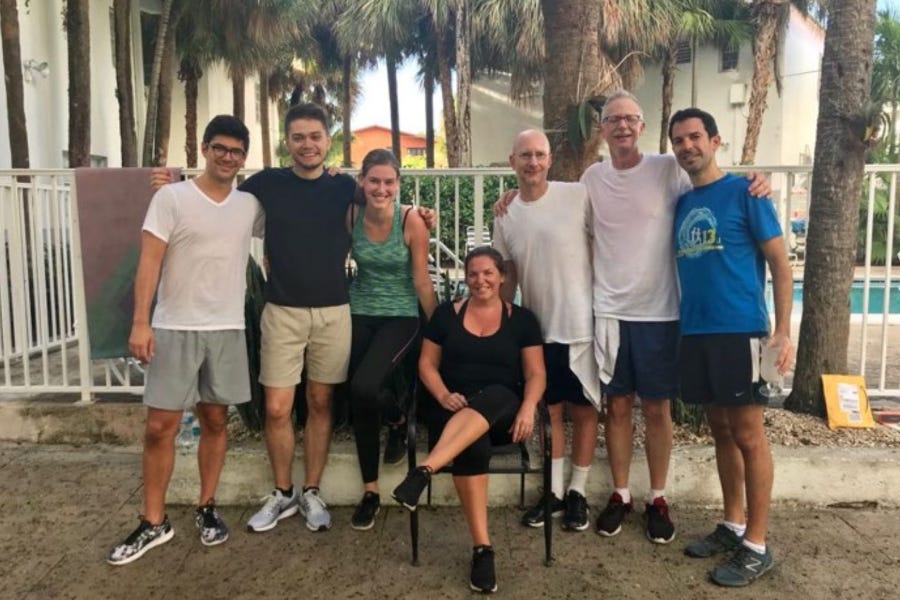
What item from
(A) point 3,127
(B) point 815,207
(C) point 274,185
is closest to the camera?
(C) point 274,185

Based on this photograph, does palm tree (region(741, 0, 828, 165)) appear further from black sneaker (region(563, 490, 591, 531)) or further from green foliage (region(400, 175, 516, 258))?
black sneaker (region(563, 490, 591, 531))

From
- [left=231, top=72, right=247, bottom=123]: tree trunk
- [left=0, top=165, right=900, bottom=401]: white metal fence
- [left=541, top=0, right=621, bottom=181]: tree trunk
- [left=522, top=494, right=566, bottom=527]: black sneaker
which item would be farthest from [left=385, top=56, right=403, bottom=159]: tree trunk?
[left=522, top=494, right=566, bottom=527]: black sneaker

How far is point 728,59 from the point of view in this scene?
2273cm

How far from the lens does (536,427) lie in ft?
13.2

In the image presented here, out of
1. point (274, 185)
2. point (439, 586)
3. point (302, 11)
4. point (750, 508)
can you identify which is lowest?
point (439, 586)

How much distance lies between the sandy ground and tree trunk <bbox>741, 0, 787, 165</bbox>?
57.5 ft

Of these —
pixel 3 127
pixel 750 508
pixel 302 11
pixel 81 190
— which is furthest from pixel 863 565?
pixel 302 11

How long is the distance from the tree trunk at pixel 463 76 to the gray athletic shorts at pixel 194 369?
17295 millimetres

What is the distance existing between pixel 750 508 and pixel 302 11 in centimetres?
1453

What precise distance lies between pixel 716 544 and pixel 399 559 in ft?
4.72

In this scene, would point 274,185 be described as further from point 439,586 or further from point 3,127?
point 3,127

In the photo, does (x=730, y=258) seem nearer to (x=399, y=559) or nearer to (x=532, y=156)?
(x=532, y=156)

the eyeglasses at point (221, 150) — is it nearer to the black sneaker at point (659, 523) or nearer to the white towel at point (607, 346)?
the white towel at point (607, 346)

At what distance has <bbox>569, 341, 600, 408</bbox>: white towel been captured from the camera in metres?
3.27
